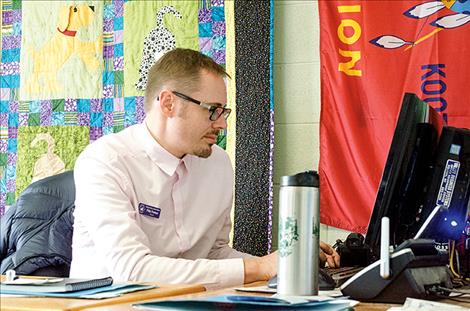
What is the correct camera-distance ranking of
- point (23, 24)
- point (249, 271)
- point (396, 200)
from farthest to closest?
point (23, 24) → point (249, 271) → point (396, 200)

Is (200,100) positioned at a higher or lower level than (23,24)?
lower

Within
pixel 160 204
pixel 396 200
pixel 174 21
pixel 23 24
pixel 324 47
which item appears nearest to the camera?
pixel 396 200

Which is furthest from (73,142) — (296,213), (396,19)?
(296,213)

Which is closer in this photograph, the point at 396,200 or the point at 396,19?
the point at 396,200

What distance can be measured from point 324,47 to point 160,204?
1.27 metres

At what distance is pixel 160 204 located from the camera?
7.88 ft

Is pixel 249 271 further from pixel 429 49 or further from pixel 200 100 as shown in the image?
pixel 429 49

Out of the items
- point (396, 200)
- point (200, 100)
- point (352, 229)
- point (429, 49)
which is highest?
point (429, 49)

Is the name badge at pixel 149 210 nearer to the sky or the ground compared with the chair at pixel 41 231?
nearer to the sky

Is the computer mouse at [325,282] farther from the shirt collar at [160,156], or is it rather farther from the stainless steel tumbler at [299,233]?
the shirt collar at [160,156]

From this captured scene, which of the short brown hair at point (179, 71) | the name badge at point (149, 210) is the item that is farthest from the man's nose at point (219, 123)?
the name badge at point (149, 210)

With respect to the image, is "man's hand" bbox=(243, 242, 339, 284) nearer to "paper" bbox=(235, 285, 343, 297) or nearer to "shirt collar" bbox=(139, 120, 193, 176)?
"paper" bbox=(235, 285, 343, 297)

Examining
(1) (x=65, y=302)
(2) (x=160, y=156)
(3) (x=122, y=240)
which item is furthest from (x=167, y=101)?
(1) (x=65, y=302)

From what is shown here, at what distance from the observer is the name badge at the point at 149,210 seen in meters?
2.35
